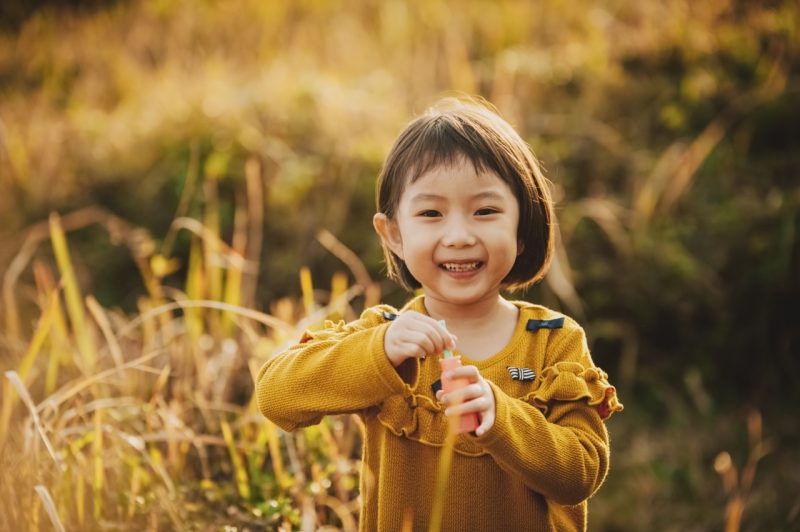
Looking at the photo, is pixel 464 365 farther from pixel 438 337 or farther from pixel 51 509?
pixel 51 509

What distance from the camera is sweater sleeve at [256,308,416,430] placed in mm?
1600

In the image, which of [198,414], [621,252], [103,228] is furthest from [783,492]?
→ [103,228]

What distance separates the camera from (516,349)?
1.77 metres

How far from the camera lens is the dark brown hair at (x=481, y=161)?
1734 mm

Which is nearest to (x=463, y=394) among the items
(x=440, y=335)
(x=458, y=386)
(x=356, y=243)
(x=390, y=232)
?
(x=458, y=386)

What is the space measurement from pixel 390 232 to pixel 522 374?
457 millimetres

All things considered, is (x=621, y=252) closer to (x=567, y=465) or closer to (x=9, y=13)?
(x=567, y=465)

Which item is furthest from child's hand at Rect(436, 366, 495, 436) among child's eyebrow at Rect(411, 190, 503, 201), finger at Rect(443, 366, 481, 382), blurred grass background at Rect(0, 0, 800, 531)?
blurred grass background at Rect(0, 0, 800, 531)

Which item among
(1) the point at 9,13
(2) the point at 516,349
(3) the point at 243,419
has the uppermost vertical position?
(1) the point at 9,13

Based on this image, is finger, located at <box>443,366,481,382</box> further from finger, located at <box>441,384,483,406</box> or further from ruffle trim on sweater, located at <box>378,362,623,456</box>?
ruffle trim on sweater, located at <box>378,362,623,456</box>

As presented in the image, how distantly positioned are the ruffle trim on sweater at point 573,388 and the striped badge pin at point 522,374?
0.10 feet

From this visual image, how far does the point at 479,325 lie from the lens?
182 centimetres

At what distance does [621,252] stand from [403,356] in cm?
261

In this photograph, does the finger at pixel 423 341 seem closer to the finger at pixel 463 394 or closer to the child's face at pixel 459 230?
the finger at pixel 463 394
